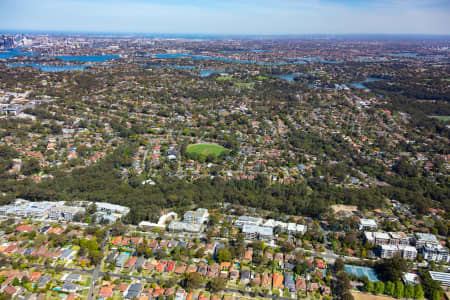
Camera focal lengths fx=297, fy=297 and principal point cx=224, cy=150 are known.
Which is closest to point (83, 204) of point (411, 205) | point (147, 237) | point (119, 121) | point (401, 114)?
point (147, 237)

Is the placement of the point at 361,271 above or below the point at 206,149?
below

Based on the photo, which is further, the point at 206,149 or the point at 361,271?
the point at 206,149

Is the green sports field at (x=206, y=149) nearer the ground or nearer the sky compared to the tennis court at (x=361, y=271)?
nearer the sky

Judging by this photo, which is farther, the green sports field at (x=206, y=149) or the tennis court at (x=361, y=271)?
the green sports field at (x=206, y=149)

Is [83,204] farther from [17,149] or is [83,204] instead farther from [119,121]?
[119,121]
